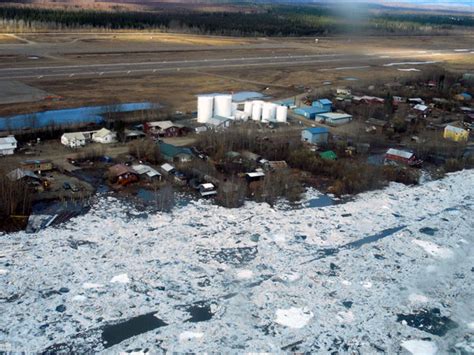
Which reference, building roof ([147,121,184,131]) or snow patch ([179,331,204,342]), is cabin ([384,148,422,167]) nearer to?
building roof ([147,121,184,131])

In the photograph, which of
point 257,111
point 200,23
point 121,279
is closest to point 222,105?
point 257,111

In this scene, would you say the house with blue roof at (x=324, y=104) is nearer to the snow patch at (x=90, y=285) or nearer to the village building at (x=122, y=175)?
the village building at (x=122, y=175)

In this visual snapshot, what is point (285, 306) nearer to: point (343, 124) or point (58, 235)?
point (58, 235)

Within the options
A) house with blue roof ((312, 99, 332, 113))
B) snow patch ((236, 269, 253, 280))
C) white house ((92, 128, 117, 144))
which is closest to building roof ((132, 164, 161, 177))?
white house ((92, 128, 117, 144))

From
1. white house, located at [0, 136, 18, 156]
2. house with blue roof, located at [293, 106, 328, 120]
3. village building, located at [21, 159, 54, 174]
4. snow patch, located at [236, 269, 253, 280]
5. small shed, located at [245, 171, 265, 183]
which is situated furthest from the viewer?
house with blue roof, located at [293, 106, 328, 120]

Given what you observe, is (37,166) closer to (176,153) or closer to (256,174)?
(176,153)
